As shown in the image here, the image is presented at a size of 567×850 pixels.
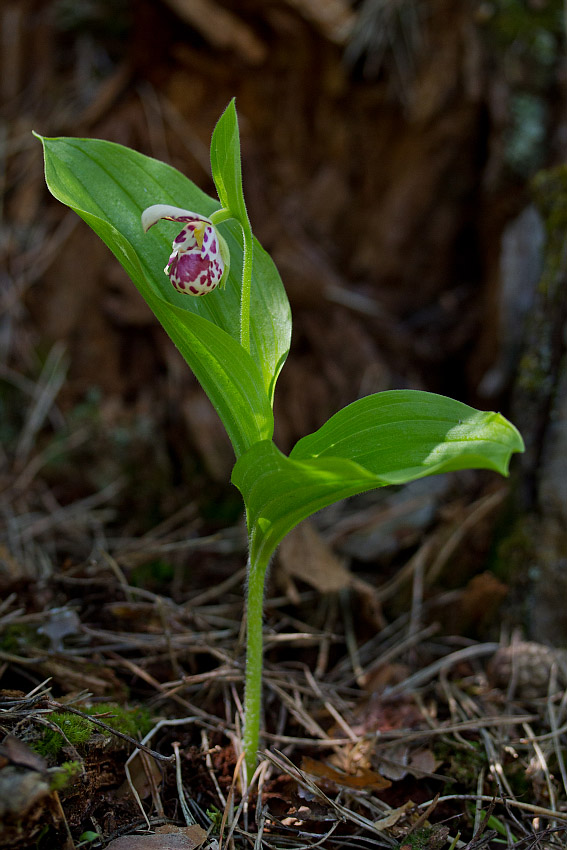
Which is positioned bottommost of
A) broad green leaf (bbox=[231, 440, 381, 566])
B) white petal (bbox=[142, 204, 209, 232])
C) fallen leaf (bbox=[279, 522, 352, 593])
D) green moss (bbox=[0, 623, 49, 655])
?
fallen leaf (bbox=[279, 522, 352, 593])

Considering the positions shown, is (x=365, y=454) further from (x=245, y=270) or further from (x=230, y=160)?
(x=230, y=160)

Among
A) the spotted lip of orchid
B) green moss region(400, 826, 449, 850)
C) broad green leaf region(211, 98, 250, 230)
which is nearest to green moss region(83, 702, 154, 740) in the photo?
green moss region(400, 826, 449, 850)

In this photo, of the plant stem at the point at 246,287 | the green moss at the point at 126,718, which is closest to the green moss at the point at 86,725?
the green moss at the point at 126,718

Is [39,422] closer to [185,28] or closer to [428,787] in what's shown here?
[185,28]

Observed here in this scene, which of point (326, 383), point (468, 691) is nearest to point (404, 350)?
point (326, 383)

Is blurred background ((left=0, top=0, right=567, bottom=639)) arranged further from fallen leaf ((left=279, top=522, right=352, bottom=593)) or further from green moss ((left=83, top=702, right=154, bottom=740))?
green moss ((left=83, top=702, right=154, bottom=740))

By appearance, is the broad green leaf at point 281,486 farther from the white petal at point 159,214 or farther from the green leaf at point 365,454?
the white petal at point 159,214
